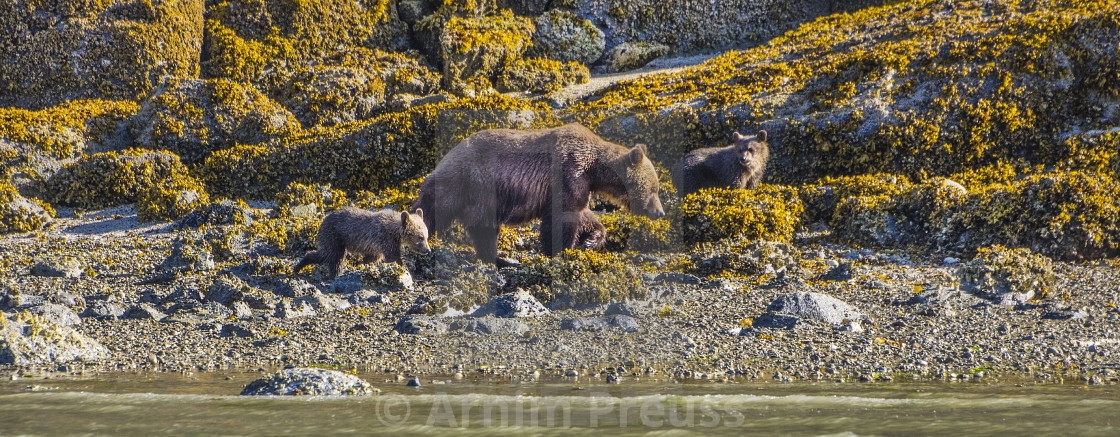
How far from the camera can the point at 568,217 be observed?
803 cm

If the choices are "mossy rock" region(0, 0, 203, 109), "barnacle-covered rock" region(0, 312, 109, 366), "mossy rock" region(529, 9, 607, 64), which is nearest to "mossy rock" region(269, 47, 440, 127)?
"mossy rock" region(0, 0, 203, 109)

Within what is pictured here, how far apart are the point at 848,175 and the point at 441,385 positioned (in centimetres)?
753

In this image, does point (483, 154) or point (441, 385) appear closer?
point (441, 385)

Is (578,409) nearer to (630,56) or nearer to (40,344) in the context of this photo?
(40,344)

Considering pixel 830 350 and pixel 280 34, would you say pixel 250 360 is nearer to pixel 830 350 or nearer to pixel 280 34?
pixel 830 350

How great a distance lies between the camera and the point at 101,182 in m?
11.4

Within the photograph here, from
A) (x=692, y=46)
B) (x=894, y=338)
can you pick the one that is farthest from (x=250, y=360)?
(x=692, y=46)

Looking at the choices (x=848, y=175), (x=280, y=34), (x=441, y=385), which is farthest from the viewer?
(x=280, y=34)

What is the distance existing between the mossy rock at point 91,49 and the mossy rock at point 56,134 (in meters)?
1.07

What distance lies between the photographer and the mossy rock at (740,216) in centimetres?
874

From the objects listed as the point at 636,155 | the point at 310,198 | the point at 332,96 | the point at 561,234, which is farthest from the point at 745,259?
the point at 332,96

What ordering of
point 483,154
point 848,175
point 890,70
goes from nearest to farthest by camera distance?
point 483,154 → point 848,175 → point 890,70

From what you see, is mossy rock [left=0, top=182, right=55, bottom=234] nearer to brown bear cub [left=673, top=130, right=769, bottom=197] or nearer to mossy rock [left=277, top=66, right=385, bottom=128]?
mossy rock [left=277, top=66, right=385, bottom=128]

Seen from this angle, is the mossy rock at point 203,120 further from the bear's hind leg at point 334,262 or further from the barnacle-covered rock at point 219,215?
the bear's hind leg at point 334,262
